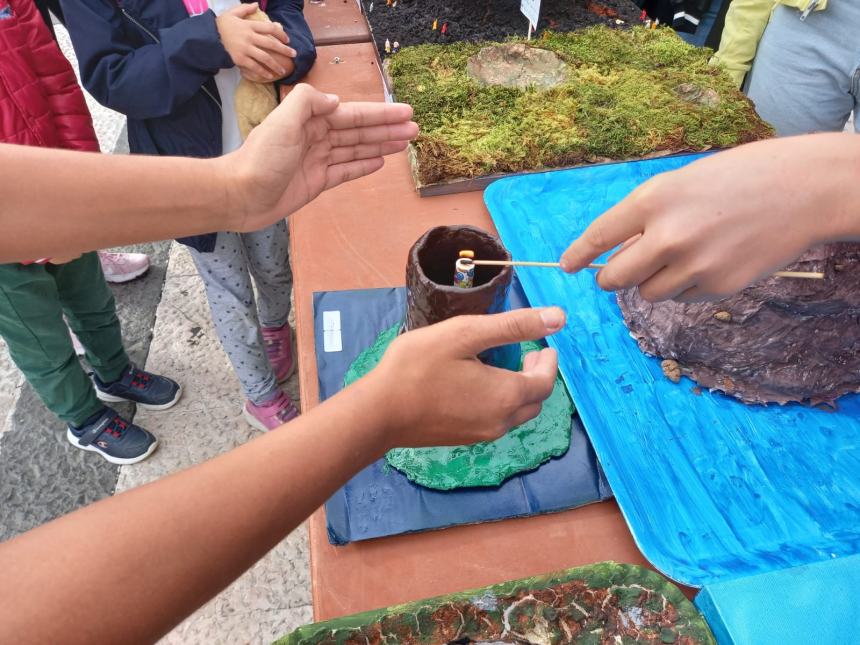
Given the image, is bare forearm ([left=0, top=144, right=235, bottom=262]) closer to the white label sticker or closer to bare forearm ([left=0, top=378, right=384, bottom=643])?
the white label sticker

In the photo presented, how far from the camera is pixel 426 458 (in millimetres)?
1062

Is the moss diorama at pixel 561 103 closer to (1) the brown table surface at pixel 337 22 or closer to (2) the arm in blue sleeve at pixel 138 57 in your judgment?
(1) the brown table surface at pixel 337 22

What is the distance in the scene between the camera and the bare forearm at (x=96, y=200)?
89 centimetres

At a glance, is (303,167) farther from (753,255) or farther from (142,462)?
(142,462)

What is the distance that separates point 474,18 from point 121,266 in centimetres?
181

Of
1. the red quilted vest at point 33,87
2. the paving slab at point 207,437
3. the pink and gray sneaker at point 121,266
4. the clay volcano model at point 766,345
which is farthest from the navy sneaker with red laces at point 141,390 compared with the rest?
the clay volcano model at point 766,345

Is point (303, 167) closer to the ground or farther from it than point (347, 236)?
farther from it

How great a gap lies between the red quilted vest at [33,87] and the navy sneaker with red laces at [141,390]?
0.84 metres

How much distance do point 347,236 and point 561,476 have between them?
2.73 feet

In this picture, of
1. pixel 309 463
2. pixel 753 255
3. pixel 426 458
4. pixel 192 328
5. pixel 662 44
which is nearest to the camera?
pixel 309 463

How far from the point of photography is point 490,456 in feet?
3.53

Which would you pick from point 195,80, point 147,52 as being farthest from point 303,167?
point 147,52

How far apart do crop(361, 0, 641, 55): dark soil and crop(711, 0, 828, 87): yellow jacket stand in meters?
0.37

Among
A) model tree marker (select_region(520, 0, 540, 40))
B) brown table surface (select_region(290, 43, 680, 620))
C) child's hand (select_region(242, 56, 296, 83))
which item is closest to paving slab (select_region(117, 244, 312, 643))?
brown table surface (select_region(290, 43, 680, 620))
